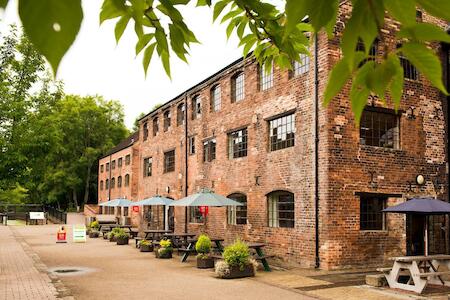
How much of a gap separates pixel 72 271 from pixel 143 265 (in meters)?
2.41

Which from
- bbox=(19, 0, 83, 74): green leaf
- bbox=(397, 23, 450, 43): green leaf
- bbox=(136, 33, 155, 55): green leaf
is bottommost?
bbox=(19, 0, 83, 74): green leaf

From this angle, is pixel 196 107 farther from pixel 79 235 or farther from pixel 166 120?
pixel 79 235

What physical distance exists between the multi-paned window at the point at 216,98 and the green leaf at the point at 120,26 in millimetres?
19814

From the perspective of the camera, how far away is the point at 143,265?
1580cm

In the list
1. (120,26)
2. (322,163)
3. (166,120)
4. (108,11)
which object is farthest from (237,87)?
(108,11)

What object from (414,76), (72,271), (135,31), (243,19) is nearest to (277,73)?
(414,76)

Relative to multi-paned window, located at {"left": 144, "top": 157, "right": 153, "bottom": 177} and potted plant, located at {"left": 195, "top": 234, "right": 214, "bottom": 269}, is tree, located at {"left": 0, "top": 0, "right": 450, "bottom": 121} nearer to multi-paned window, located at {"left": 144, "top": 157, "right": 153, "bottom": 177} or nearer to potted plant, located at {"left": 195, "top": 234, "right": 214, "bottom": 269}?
potted plant, located at {"left": 195, "top": 234, "right": 214, "bottom": 269}

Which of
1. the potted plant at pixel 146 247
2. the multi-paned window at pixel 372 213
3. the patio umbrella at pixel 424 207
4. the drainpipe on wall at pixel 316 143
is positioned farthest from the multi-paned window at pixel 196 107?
the patio umbrella at pixel 424 207

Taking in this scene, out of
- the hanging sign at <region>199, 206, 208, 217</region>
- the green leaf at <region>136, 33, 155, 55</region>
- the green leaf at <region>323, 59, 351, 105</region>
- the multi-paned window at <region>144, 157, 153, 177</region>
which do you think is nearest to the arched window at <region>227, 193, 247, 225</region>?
the hanging sign at <region>199, 206, 208, 217</region>

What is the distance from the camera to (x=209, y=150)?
22.2m

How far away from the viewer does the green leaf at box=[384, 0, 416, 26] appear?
118 centimetres

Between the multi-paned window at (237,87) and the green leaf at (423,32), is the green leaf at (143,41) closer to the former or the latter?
the green leaf at (423,32)

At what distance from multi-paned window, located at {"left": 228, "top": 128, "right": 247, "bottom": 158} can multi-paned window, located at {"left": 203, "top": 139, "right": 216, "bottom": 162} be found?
4.97 ft

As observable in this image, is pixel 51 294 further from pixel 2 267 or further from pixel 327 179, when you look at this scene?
pixel 327 179
